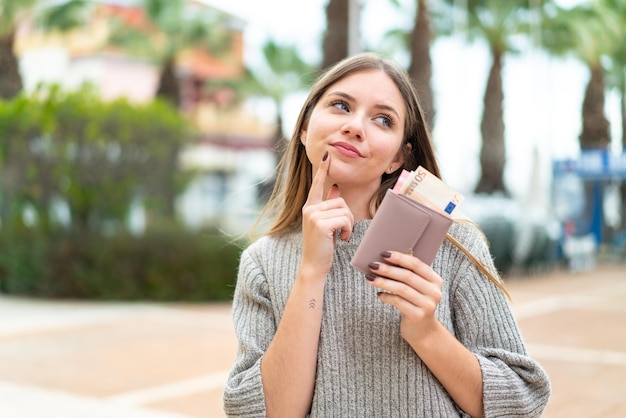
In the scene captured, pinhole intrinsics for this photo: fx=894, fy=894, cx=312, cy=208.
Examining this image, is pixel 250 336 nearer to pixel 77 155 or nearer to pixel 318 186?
pixel 318 186

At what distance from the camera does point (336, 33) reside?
1462 cm

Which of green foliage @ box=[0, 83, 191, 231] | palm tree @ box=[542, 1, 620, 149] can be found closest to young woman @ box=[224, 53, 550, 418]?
green foliage @ box=[0, 83, 191, 231]

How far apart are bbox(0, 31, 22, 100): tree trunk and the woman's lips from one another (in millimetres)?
16774

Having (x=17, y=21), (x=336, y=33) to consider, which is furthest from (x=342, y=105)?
(x=17, y=21)

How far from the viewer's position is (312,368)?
199 centimetres

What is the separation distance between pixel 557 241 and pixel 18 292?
11176mm

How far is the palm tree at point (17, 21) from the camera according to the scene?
1781 centimetres

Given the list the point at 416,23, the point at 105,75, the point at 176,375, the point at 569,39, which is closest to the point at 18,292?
the point at 176,375

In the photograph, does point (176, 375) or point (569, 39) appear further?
point (569, 39)

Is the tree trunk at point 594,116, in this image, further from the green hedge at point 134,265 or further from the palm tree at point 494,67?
the green hedge at point 134,265

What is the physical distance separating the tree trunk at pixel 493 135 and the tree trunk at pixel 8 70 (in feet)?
39.0

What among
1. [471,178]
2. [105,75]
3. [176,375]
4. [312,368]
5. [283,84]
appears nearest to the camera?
[312,368]

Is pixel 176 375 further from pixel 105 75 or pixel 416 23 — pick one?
pixel 105 75

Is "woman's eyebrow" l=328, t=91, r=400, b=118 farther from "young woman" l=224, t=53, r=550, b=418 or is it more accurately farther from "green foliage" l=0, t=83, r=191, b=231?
"green foliage" l=0, t=83, r=191, b=231
